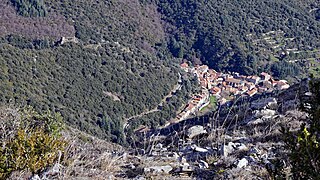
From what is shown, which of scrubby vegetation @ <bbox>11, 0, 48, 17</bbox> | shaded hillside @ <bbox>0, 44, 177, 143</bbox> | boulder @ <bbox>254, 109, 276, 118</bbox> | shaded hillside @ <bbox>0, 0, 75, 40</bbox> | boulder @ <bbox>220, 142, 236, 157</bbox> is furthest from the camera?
scrubby vegetation @ <bbox>11, 0, 48, 17</bbox>

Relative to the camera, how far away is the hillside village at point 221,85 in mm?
34844

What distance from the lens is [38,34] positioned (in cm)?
4047

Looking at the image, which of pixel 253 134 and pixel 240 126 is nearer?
pixel 253 134

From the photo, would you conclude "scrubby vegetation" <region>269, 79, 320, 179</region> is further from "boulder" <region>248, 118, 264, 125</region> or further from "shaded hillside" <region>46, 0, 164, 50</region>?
"shaded hillside" <region>46, 0, 164, 50</region>

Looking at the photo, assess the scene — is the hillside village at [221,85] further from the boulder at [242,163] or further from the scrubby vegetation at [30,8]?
the boulder at [242,163]

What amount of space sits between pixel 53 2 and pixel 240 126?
44.3m

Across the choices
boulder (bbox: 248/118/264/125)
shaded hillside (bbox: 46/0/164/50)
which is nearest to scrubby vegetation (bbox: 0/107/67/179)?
boulder (bbox: 248/118/264/125)

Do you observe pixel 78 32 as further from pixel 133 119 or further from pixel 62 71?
pixel 133 119

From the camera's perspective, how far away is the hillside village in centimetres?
3484

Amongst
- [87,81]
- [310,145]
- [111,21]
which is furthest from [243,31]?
[310,145]

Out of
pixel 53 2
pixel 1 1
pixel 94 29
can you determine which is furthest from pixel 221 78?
pixel 1 1

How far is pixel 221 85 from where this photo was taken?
4103cm

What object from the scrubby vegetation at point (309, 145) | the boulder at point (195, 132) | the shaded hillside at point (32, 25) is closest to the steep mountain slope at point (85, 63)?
the shaded hillside at point (32, 25)

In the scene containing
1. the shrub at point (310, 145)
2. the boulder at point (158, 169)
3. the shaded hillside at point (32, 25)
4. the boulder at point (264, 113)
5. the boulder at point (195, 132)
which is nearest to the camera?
the shrub at point (310, 145)
